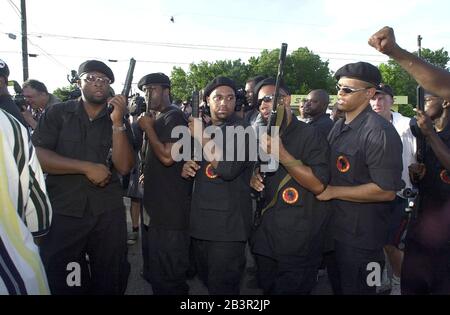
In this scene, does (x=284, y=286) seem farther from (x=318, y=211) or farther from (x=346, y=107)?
(x=346, y=107)

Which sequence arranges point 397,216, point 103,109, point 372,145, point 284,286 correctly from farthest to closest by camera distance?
point 397,216, point 103,109, point 284,286, point 372,145

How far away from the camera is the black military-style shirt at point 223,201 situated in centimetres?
284

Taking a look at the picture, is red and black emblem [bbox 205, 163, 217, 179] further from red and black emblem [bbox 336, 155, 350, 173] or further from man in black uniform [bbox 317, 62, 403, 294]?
red and black emblem [bbox 336, 155, 350, 173]

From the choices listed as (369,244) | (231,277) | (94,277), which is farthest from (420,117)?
(94,277)

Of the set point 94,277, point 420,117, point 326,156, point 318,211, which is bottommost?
point 94,277

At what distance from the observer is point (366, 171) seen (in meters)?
2.73

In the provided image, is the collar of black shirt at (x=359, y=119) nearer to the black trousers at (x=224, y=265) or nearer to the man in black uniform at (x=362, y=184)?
the man in black uniform at (x=362, y=184)

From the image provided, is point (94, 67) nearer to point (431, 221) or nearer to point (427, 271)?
point (431, 221)

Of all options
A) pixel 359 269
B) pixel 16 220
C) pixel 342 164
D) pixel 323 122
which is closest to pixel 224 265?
pixel 359 269

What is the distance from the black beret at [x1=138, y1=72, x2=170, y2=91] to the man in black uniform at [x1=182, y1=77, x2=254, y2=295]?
2.90 feet

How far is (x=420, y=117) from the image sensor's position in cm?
308

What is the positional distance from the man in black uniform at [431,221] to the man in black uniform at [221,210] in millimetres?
1441

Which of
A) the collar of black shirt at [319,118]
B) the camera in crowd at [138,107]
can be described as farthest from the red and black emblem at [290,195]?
the collar of black shirt at [319,118]

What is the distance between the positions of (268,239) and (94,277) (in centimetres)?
151
